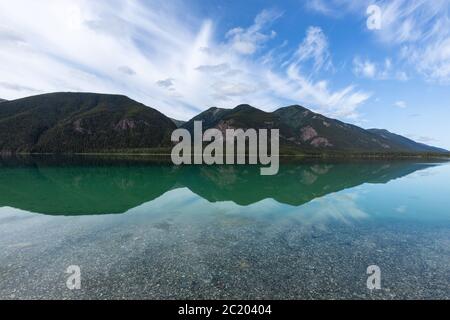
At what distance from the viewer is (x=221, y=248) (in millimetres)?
22453

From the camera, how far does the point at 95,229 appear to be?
91.7ft

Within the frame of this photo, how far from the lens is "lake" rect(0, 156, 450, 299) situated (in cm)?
1571

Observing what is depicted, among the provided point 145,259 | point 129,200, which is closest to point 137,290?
point 145,259

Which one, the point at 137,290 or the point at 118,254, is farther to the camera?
the point at 118,254

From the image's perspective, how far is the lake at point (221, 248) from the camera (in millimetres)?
15711

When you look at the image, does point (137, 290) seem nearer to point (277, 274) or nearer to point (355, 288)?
point (277, 274)

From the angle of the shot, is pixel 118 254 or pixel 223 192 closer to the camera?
pixel 118 254

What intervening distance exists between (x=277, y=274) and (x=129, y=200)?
33.8 meters

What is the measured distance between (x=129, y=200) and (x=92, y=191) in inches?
524

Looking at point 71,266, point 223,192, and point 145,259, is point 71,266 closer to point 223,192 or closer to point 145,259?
point 145,259
